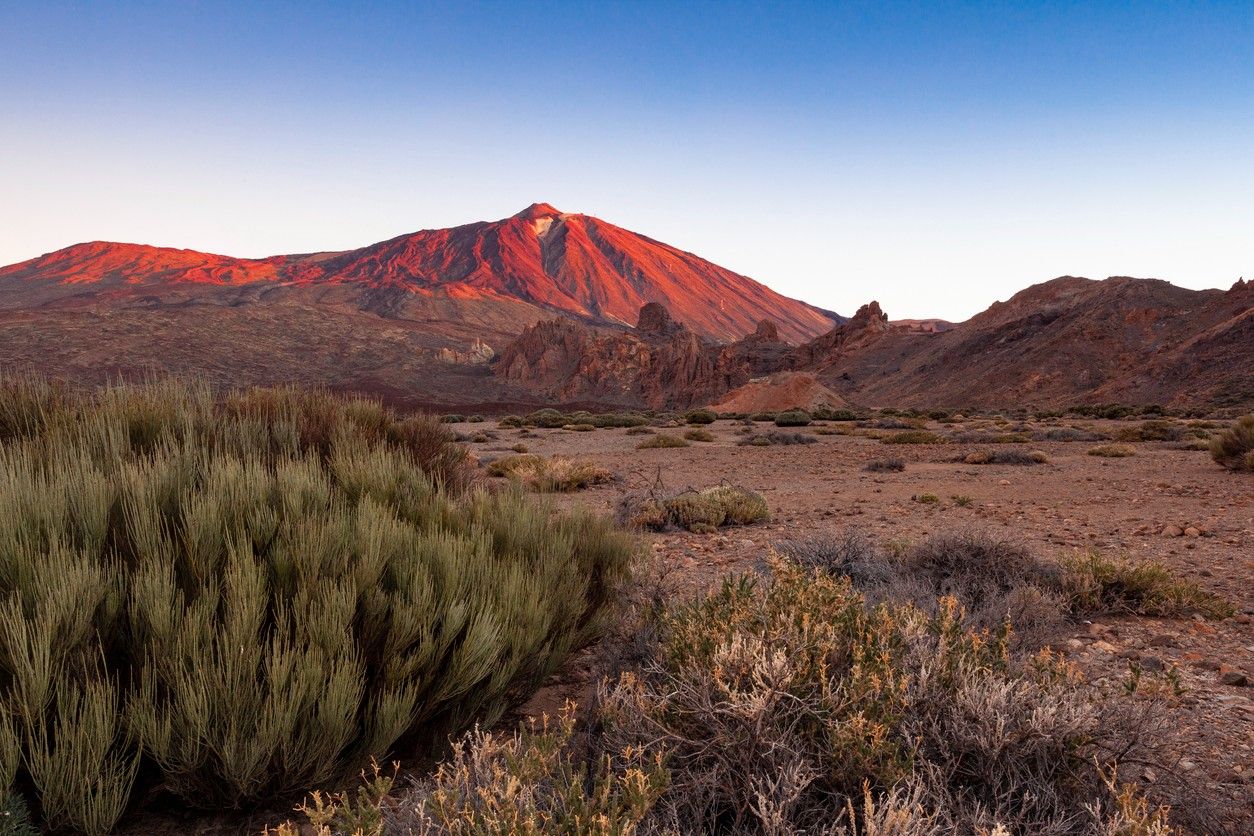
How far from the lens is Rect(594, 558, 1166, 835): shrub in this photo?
1.73 m

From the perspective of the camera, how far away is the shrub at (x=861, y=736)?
1.73 metres

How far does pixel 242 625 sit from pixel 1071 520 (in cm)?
826

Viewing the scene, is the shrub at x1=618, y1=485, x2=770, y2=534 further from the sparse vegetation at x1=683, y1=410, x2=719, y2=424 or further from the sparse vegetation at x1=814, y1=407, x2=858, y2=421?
the sparse vegetation at x1=814, y1=407, x2=858, y2=421

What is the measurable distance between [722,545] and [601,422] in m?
22.7

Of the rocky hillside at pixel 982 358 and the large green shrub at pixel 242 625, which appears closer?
the large green shrub at pixel 242 625

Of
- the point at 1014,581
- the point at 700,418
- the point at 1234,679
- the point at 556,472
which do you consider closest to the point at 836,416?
the point at 700,418

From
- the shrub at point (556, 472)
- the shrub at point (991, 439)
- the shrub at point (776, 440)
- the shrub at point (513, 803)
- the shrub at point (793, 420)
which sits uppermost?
the shrub at point (513, 803)

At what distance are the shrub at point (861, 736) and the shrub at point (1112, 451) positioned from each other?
14912mm

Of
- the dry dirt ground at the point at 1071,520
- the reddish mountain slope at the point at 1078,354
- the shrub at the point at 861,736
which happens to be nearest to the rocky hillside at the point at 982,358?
the reddish mountain slope at the point at 1078,354

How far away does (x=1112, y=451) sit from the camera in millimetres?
14328

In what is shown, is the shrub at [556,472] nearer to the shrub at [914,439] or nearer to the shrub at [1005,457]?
the shrub at [1005,457]

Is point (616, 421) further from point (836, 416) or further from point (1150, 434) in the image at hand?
point (1150, 434)

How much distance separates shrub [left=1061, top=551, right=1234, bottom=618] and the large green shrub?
3.13m

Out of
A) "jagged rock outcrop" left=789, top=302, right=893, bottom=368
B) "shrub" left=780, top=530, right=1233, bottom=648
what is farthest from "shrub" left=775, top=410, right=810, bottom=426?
"jagged rock outcrop" left=789, top=302, right=893, bottom=368
